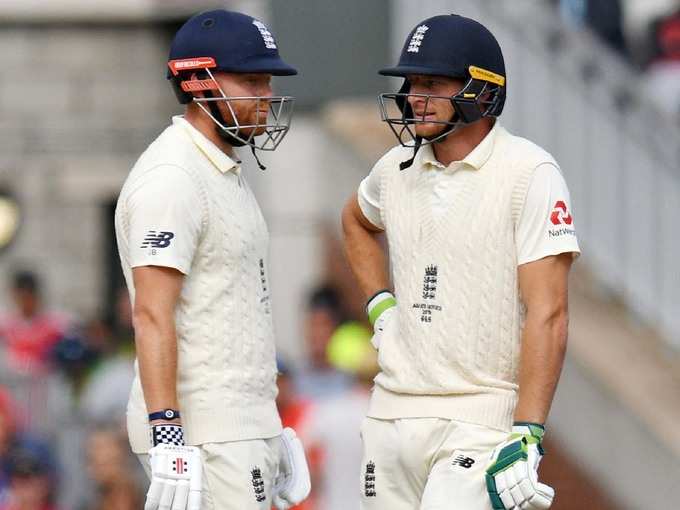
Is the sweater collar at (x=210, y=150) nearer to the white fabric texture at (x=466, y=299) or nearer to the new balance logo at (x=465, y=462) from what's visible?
the white fabric texture at (x=466, y=299)

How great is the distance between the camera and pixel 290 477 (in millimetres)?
6945

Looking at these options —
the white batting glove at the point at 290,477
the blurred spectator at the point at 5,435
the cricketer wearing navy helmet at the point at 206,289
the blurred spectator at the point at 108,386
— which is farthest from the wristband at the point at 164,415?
the blurred spectator at the point at 108,386

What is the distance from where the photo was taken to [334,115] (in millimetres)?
12945

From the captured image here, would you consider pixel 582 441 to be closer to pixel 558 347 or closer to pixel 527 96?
pixel 527 96

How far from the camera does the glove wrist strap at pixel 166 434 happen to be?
246 inches

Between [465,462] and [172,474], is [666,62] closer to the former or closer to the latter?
[465,462]

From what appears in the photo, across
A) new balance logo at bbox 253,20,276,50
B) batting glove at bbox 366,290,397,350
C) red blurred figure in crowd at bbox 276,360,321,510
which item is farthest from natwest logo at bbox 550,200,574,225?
red blurred figure in crowd at bbox 276,360,321,510

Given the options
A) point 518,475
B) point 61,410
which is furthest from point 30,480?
point 518,475

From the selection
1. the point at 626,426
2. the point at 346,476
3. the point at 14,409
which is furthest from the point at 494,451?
the point at 14,409

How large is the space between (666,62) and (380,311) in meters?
5.48

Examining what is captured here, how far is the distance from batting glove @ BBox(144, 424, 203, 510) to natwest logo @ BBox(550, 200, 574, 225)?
4.45 ft

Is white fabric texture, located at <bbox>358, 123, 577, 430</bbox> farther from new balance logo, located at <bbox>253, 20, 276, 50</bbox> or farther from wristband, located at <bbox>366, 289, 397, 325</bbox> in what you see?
new balance logo, located at <bbox>253, 20, 276, 50</bbox>

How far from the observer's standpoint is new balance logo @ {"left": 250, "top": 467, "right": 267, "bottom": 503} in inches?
257

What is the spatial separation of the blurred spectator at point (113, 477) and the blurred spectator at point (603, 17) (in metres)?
3.76
